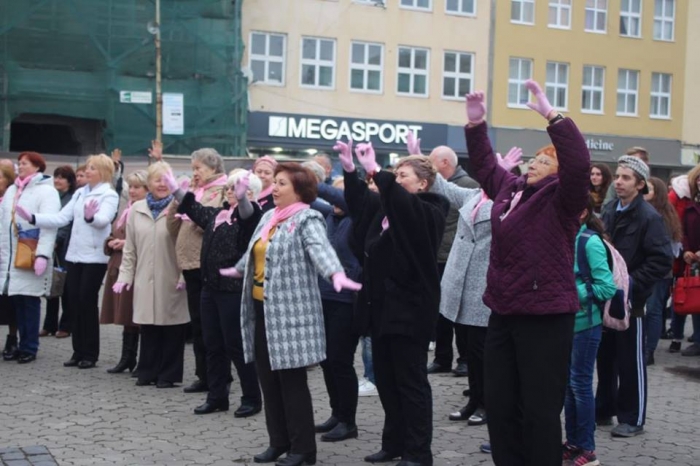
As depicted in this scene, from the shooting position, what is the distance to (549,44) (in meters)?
42.2

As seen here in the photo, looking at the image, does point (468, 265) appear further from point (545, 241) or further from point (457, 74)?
point (457, 74)

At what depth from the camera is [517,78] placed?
41.5 metres

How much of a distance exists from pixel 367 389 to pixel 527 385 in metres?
3.73

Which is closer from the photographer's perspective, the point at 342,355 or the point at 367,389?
the point at 342,355

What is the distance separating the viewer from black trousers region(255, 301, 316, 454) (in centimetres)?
670

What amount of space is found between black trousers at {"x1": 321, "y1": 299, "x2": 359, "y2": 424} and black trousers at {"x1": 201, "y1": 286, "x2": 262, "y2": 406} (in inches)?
29.9

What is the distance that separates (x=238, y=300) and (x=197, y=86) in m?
27.1

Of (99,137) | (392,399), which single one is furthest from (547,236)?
(99,137)

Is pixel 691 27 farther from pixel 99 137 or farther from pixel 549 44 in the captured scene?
pixel 99 137

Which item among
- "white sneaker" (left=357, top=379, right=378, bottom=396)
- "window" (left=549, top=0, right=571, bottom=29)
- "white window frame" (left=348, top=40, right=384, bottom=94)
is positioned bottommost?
"white sneaker" (left=357, top=379, right=378, bottom=396)

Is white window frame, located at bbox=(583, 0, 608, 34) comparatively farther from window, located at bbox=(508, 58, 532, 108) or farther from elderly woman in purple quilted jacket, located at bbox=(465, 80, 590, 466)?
elderly woman in purple quilted jacket, located at bbox=(465, 80, 590, 466)

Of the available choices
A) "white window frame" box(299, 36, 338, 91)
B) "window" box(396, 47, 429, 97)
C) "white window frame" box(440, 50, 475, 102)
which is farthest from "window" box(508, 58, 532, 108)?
"white window frame" box(299, 36, 338, 91)

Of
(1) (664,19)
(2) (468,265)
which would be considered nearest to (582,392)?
(2) (468,265)

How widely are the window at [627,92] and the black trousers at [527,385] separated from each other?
131 feet
